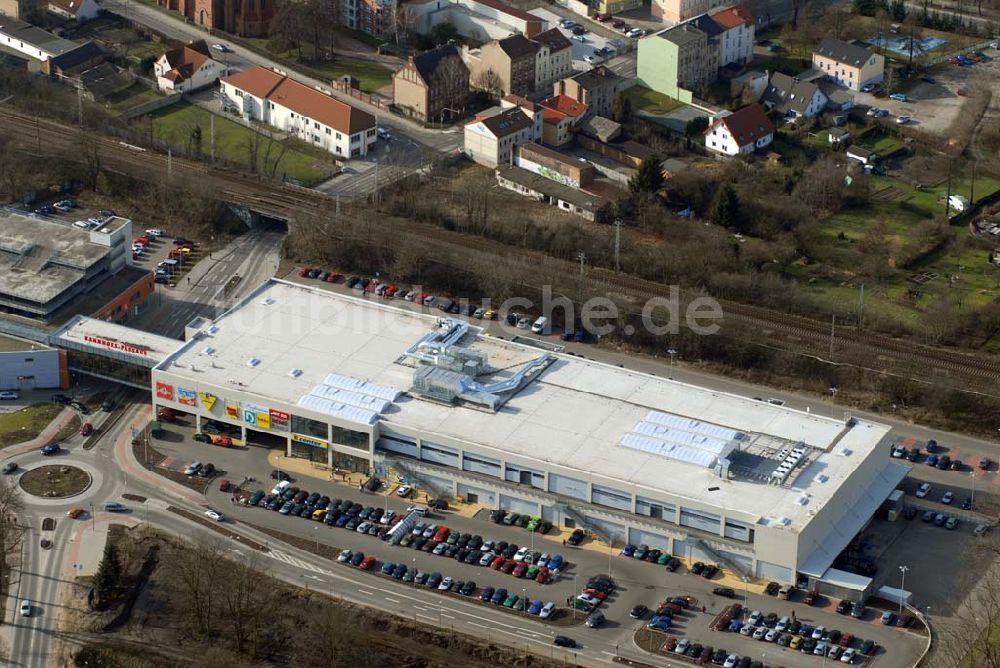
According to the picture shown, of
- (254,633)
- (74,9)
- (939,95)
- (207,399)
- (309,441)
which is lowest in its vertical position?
(254,633)

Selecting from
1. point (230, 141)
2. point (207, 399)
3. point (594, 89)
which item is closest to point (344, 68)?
point (230, 141)

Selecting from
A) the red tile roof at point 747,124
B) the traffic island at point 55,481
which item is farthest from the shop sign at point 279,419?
the red tile roof at point 747,124

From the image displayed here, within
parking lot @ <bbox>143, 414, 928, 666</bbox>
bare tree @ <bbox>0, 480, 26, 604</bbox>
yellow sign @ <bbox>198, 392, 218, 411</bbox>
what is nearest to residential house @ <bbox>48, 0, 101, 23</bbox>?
yellow sign @ <bbox>198, 392, 218, 411</bbox>

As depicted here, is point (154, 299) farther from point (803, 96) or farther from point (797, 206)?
point (803, 96)

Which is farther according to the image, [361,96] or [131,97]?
[361,96]

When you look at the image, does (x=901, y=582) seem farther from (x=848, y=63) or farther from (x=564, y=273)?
(x=848, y=63)

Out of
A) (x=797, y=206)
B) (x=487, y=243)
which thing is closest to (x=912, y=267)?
(x=797, y=206)
